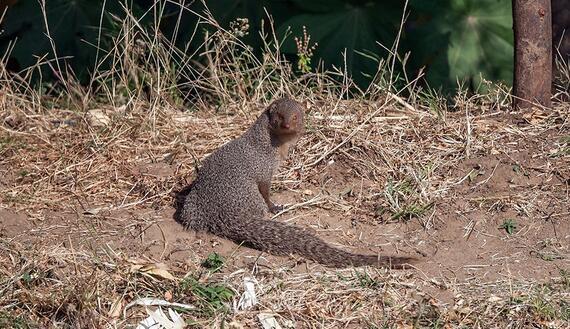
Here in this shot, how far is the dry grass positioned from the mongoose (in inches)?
6.3

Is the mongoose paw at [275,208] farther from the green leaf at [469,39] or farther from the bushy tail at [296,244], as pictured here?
the green leaf at [469,39]

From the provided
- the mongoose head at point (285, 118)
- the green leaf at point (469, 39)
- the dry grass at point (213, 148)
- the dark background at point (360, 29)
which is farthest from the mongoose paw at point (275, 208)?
the green leaf at point (469, 39)

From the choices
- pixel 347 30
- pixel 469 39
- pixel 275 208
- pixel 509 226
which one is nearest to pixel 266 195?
pixel 275 208

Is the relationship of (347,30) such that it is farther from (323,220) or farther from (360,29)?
(323,220)

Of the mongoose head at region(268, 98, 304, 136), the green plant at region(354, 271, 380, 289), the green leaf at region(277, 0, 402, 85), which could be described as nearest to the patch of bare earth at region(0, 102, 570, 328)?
the green plant at region(354, 271, 380, 289)

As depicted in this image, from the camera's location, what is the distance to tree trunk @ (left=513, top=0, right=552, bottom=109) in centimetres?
559

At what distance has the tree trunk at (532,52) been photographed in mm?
5586

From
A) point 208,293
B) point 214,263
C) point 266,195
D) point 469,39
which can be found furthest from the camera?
point 469,39

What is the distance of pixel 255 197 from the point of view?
15.9 ft

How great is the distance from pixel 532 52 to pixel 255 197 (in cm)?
193

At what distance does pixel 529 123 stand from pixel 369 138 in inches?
36.3

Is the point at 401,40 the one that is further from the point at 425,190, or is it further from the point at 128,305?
the point at 128,305

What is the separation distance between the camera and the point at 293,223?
4891 millimetres

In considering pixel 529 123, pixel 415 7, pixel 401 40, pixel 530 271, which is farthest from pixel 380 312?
pixel 401 40
